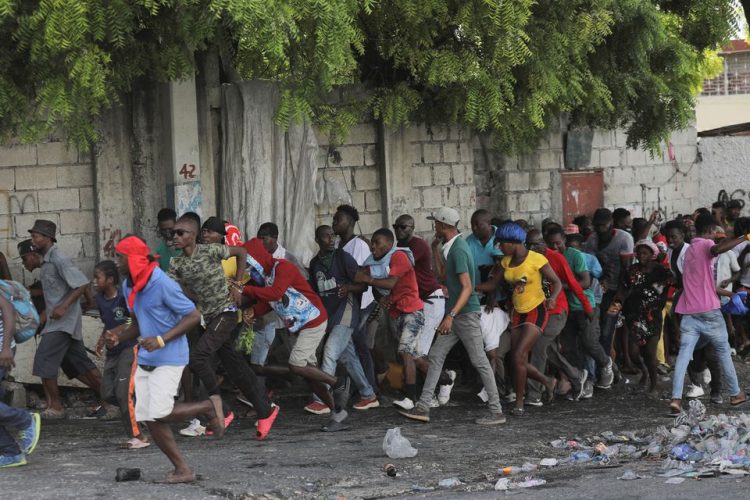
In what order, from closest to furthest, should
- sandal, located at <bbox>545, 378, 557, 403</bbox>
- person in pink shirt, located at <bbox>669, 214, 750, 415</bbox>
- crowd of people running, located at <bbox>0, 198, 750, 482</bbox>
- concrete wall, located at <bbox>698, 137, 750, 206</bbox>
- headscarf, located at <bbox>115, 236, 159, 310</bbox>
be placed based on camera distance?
headscarf, located at <bbox>115, 236, 159, 310</bbox>, crowd of people running, located at <bbox>0, 198, 750, 482</bbox>, person in pink shirt, located at <bbox>669, 214, 750, 415</bbox>, sandal, located at <bbox>545, 378, 557, 403</bbox>, concrete wall, located at <bbox>698, 137, 750, 206</bbox>

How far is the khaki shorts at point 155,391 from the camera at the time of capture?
7.53m

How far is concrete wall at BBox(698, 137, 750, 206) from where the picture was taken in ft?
61.9

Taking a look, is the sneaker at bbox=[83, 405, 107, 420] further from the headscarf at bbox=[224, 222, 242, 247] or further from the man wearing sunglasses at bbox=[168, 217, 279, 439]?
the man wearing sunglasses at bbox=[168, 217, 279, 439]

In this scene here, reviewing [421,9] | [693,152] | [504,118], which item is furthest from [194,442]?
[693,152]

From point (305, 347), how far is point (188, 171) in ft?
9.44

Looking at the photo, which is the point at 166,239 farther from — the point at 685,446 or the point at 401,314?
the point at 685,446

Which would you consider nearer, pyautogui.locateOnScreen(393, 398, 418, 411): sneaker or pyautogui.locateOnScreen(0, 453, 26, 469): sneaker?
pyautogui.locateOnScreen(0, 453, 26, 469): sneaker

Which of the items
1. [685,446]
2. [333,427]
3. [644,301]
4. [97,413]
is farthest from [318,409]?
[685,446]

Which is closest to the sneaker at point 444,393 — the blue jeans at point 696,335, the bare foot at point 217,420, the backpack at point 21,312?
the blue jeans at point 696,335

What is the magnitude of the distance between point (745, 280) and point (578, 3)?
3.47 m

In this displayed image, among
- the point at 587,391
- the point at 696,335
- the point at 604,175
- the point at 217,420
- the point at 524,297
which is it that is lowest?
the point at 587,391

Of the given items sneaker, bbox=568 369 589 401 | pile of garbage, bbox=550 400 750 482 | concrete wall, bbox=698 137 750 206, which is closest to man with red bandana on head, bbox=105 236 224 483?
pile of garbage, bbox=550 400 750 482

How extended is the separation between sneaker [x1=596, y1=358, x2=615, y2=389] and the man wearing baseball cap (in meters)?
2.06

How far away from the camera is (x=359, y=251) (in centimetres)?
1164
